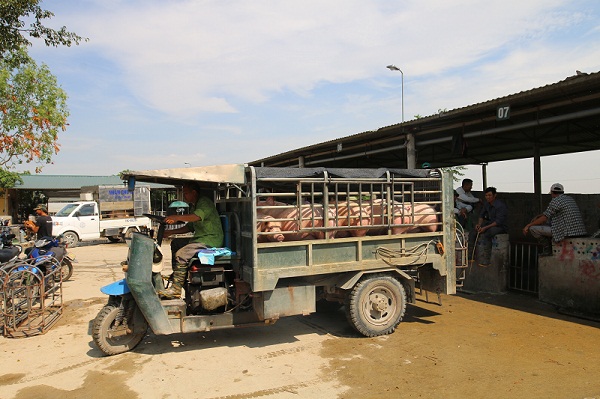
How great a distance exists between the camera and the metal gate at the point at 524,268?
795 centimetres

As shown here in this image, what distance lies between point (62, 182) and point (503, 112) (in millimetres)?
34850

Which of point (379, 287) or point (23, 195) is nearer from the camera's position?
point (379, 287)

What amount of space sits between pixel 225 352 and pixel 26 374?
2098 mm

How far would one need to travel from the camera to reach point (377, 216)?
557 cm

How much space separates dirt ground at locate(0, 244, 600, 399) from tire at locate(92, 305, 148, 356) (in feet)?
0.46

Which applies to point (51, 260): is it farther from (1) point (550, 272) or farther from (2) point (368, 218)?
(1) point (550, 272)

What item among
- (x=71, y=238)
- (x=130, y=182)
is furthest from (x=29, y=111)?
(x=130, y=182)

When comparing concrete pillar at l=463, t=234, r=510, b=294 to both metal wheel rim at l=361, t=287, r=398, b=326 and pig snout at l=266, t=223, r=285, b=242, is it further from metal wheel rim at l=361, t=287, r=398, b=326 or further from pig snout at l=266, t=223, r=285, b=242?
pig snout at l=266, t=223, r=285, b=242

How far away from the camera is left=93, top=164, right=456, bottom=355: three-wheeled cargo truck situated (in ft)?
16.3

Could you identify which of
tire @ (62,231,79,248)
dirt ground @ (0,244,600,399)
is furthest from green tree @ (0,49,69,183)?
dirt ground @ (0,244,600,399)

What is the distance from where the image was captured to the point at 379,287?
5.67 metres

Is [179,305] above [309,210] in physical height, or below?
below

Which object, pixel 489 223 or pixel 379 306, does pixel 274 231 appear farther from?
pixel 489 223

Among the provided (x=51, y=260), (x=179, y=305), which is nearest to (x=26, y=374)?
(x=179, y=305)
